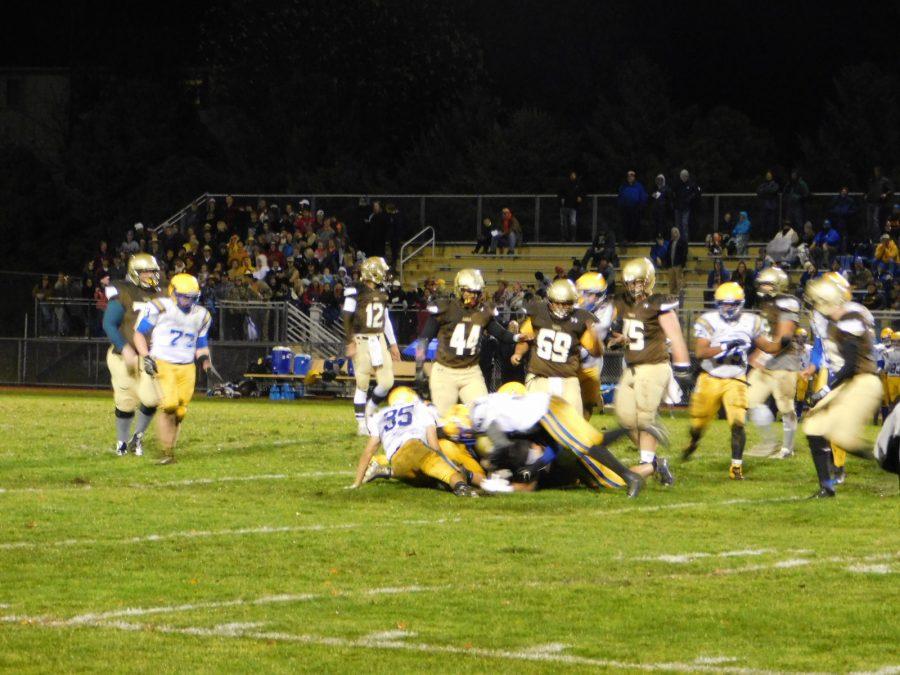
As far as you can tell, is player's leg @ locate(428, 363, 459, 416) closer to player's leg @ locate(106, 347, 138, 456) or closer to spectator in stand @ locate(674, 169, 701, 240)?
player's leg @ locate(106, 347, 138, 456)

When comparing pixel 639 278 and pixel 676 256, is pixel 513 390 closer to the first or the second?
pixel 639 278

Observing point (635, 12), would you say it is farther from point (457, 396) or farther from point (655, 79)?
point (457, 396)

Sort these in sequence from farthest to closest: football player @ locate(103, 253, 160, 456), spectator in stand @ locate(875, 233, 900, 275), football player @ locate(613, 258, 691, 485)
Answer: spectator in stand @ locate(875, 233, 900, 275) < football player @ locate(103, 253, 160, 456) < football player @ locate(613, 258, 691, 485)

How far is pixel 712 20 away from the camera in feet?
178

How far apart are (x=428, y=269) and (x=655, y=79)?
21496 millimetres

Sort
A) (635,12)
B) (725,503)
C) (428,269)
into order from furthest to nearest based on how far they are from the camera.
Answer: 1. (635,12)
2. (428,269)
3. (725,503)

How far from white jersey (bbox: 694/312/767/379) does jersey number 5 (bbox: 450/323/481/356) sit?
1834 mm

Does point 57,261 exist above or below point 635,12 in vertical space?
below

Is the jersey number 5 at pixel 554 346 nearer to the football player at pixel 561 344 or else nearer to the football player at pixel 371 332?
the football player at pixel 561 344

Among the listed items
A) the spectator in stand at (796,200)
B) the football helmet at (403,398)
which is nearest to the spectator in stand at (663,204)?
the spectator in stand at (796,200)

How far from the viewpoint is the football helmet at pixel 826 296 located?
34.1 ft

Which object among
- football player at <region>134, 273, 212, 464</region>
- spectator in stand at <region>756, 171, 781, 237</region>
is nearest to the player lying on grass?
football player at <region>134, 273, 212, 464</region>

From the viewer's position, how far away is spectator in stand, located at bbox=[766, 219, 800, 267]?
27.7m

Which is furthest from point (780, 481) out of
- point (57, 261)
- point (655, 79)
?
point (655, 79)
